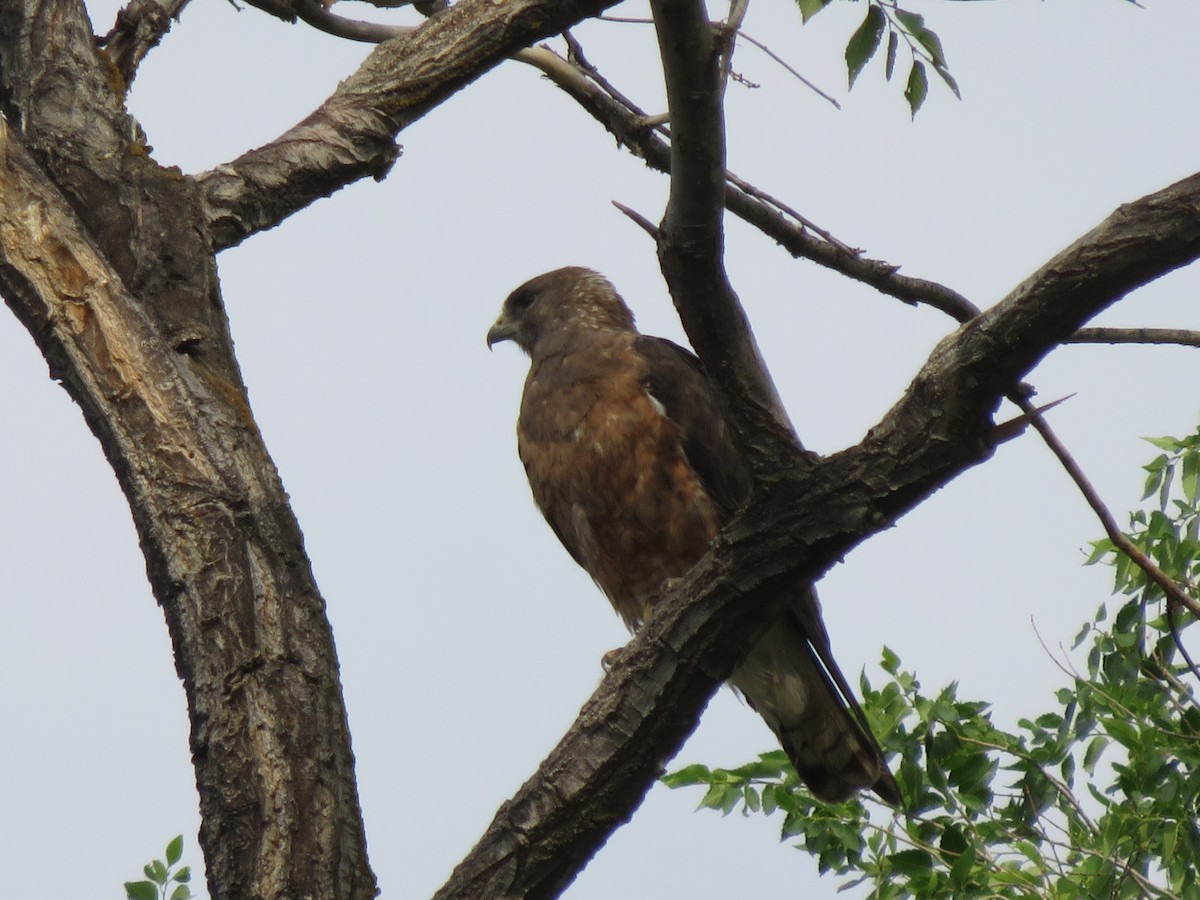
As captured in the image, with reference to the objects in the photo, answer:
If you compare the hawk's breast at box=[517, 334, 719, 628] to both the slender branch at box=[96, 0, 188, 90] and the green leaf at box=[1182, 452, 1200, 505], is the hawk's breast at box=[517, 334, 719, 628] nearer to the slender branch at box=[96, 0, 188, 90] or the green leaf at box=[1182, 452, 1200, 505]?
the green leaf at box=[1182, 452, 1200, 505]

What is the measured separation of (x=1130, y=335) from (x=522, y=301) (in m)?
3.49

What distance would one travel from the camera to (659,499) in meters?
4.45

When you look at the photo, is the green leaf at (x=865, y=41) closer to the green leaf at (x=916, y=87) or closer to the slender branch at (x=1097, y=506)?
the green leaf at (x=916, y=87)

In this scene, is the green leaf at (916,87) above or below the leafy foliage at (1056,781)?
above

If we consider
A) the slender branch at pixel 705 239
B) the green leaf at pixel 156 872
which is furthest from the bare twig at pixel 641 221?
the green leaf at pixel 156 872

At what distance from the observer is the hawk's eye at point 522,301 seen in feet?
19.5

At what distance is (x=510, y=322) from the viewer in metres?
5.99

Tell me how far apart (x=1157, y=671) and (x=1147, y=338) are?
5.52 ft

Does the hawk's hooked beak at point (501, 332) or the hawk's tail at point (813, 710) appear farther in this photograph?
the hawk's hooked beak at point (501, 332)

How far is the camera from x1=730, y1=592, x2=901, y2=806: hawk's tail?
14.1 feet

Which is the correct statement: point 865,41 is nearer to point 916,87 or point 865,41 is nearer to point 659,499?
point 916,87

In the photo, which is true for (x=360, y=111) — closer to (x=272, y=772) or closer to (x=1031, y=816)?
(x=272, y=772)

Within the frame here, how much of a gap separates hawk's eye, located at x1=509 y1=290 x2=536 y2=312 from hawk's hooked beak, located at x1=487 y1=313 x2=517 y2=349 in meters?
0.08

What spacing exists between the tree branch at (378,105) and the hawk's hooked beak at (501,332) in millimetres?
2005
